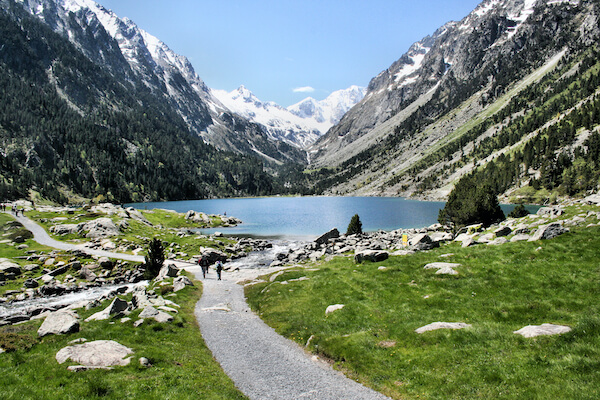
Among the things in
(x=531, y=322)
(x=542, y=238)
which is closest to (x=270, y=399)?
(x=531, y=322)

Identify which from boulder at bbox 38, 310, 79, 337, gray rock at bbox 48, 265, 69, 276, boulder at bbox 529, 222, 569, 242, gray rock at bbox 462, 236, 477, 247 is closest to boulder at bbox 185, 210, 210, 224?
gray rock at bbox 48, 265, 69, 276

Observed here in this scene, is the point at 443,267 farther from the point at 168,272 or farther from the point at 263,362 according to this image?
the point at 168,272

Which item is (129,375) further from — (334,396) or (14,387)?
(334,396)

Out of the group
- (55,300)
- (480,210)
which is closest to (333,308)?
(55,300)

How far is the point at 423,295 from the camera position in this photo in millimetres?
21875

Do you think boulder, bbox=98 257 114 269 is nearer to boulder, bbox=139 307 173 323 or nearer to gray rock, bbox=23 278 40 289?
gray rock, bbox=23 278 40 289

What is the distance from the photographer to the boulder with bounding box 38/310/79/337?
17141mm

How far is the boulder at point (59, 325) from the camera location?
56.2ft

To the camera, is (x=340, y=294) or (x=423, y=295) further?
(x=340, y=294)

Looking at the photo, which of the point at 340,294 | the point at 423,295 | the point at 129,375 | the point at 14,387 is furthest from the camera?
the point at 340,294

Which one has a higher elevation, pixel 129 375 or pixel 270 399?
pixel 129 375

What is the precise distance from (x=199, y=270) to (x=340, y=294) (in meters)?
32.1

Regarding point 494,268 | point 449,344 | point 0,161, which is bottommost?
point 449,344

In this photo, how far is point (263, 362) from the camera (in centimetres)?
1708
